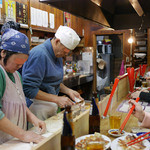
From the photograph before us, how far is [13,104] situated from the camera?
1.50 m

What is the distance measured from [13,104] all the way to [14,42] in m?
0.46

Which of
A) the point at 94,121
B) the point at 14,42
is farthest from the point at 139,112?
the point at 14,42

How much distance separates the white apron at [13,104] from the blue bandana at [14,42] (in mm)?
202

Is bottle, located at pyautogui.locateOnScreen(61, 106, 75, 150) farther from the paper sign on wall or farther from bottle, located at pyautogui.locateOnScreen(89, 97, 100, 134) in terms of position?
the paper sign on wall

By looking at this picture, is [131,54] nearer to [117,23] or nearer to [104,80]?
[104,80]

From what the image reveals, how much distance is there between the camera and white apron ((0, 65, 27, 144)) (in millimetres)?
1450

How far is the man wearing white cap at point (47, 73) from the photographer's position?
197cm

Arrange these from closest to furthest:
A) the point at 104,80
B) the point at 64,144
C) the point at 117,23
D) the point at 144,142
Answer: the point at 64,144 → the point at 144,142 → the point at 117,23 → the point at 104,80

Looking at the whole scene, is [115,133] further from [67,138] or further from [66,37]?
[66,37]

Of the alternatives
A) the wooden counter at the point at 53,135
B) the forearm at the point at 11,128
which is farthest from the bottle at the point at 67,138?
the forearm at the point at 11,128

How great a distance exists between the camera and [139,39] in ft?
23.9

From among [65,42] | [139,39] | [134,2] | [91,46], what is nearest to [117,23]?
[134,2]

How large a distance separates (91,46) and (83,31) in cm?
57

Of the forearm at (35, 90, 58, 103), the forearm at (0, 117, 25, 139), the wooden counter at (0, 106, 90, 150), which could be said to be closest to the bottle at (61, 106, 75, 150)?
the wooden counter at (0, 106, 90, 150)
